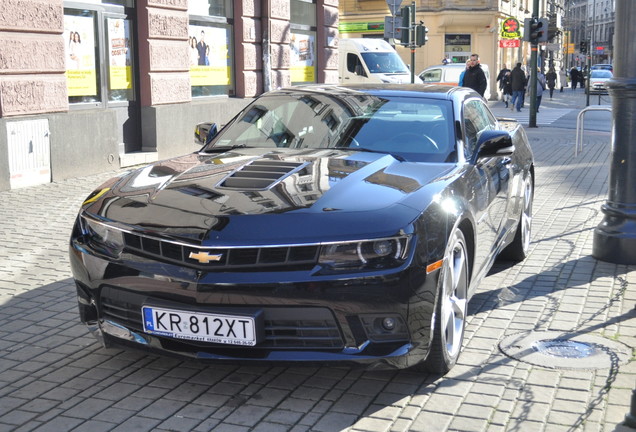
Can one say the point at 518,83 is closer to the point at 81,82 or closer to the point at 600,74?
the point at 81,82

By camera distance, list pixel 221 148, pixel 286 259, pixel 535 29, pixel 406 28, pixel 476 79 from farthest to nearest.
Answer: pixel 406 28 → pixel 535 29 → pixel 476 79 → pixel 221 148 → pixel 286 259

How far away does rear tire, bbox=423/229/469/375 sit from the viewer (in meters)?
4.03

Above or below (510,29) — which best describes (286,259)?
below

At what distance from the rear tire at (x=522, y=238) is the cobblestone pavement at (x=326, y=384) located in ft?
2.36

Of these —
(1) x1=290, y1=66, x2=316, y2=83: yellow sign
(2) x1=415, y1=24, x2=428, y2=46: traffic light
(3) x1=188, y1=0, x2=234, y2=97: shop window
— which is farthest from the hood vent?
(2) x1=415, y1=24, x2=428, y2=46: traffic light

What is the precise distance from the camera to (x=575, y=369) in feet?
14.4

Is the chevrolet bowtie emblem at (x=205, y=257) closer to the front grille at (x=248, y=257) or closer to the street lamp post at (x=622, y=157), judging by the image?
the front grille at (x=248, y=257)

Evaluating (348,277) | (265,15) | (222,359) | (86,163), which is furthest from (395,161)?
(265,15)

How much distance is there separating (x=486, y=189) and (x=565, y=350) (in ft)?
3.49

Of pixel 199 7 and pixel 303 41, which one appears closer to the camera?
pixel 199 7

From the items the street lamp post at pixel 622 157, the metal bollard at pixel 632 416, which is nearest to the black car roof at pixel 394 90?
the street lamp post at pixel 622 157

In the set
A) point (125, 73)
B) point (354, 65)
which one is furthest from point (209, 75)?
point (354, 65)

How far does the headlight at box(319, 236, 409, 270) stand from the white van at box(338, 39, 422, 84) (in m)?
22.5

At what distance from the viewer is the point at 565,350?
15.3ft
